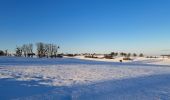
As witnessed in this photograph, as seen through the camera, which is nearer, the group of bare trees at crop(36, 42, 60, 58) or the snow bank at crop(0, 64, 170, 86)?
the snow bank at crop(0, 64, 170, 86)

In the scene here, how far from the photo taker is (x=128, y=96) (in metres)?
10.4

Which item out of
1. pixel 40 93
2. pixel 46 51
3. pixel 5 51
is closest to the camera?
pixel 40 93

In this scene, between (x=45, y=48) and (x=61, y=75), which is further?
(x=45, y=48)

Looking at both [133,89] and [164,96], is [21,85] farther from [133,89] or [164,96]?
[164,96]

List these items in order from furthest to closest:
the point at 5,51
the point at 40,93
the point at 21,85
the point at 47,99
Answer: the point at 5,51 → the point at 21,85 → the point at 40,93 → the point at 47,99

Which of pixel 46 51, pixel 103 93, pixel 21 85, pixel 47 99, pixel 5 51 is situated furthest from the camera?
pixel 46 51

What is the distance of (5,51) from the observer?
317 ft

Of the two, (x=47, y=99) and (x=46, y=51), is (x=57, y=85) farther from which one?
(x=46, y=51)

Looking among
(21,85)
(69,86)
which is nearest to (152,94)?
(69,86)

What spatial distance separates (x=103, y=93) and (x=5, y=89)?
4.14 meters

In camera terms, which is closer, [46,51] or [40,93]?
[40,93]

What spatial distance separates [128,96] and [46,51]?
9417cm

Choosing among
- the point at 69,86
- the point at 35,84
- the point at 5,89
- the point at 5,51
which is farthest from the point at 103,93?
the point at 5,51

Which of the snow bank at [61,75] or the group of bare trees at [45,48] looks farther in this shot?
the group of bare trees at [45,48]
